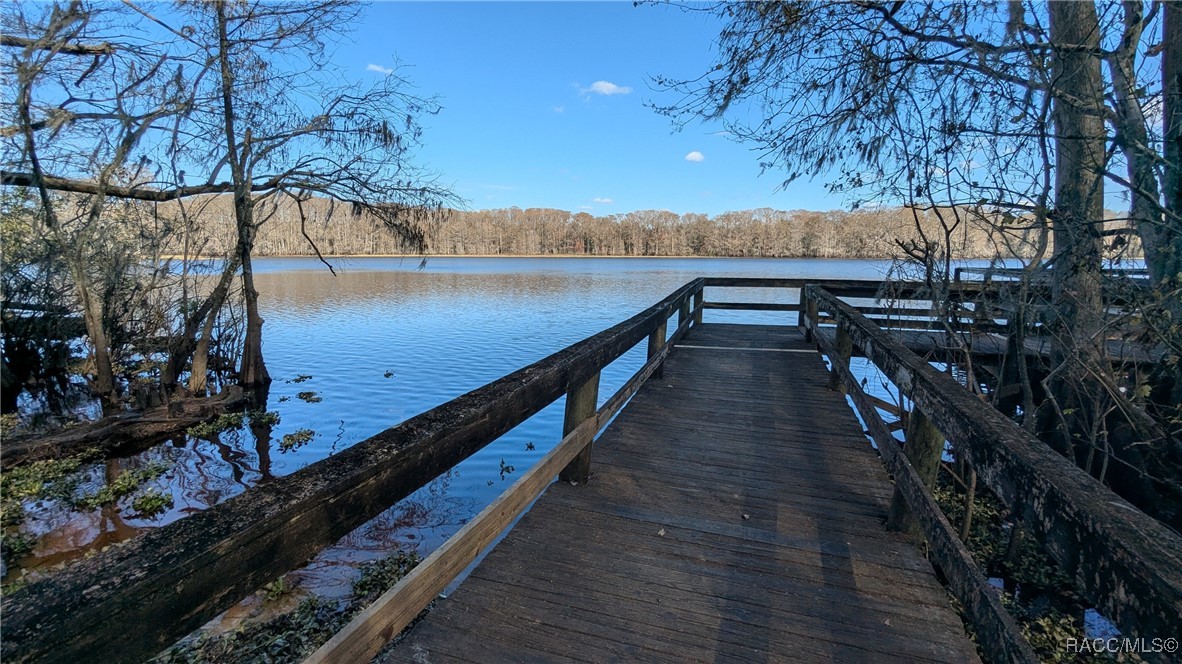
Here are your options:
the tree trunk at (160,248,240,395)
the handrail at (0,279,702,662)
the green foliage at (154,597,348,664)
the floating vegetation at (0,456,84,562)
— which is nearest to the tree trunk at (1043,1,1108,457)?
the handrail at (0,279,702,662)

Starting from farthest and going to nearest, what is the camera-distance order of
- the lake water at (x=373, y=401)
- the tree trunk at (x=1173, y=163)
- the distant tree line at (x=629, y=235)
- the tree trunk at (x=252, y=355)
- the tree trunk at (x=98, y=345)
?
the distant tree line at (x=629, y=235), the tree trunk at (x=252, y=355), the tree trunk at (x=98, y=345), the lake water at (x=373, y=401), the tree trunk at (x=1173, y=163)

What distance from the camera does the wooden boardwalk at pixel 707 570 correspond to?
2121 millimetres

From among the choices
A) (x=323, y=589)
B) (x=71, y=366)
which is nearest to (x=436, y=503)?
(x=323, y=589)

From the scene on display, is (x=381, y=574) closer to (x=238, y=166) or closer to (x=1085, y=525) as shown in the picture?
(x=1085, y=525)

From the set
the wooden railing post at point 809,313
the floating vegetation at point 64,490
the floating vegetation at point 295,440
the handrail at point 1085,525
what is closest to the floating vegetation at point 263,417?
the floating vegetation at point 295,440

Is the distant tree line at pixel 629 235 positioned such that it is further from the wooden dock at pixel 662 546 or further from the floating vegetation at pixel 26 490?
the wooden dock at pixel 662 546

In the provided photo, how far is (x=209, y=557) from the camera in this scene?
932 mm

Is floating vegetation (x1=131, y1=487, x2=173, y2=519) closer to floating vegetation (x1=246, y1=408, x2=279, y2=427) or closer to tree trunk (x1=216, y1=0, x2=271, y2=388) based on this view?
floating vegetation (x1=246, y1=408, x2=279, y2=427)

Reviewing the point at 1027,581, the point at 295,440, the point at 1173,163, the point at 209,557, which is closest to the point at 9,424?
the point at 295,440

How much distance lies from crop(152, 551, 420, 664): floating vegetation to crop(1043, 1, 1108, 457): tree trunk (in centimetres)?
577

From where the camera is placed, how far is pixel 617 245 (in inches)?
5349

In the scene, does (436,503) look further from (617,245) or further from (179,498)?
(617,245)

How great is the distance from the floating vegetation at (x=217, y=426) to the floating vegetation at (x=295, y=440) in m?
1.44

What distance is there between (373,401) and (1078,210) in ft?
39.9
